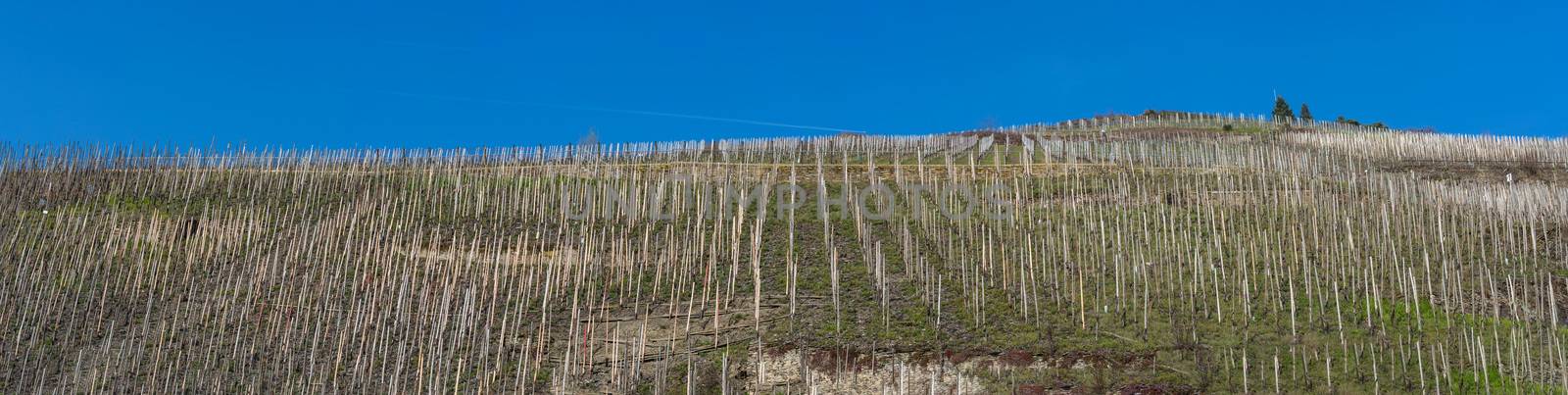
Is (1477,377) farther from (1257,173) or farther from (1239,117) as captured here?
(1239,117)

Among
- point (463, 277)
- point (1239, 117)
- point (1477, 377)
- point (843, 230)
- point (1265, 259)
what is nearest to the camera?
point (1477, 377)

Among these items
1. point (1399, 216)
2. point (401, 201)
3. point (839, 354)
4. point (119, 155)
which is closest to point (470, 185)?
point (401, 201)

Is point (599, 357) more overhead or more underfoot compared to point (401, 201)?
more underfoot

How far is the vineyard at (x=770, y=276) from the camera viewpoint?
11383 millimetres

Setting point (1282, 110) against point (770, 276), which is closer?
point (770, 276)

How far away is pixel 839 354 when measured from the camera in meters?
11.7

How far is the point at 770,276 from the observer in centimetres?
1428

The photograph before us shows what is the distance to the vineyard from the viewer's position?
1138 centimetres

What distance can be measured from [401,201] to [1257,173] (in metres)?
13.9

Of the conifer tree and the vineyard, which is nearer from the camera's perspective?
the vineyard

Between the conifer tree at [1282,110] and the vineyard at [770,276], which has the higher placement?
the conifer tree at [1282,110]

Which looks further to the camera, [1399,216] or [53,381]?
[1399,216]

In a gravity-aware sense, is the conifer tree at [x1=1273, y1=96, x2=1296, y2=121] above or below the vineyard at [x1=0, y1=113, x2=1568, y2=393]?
above

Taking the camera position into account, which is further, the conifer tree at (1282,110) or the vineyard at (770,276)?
the conifer tree at (1282,110)
